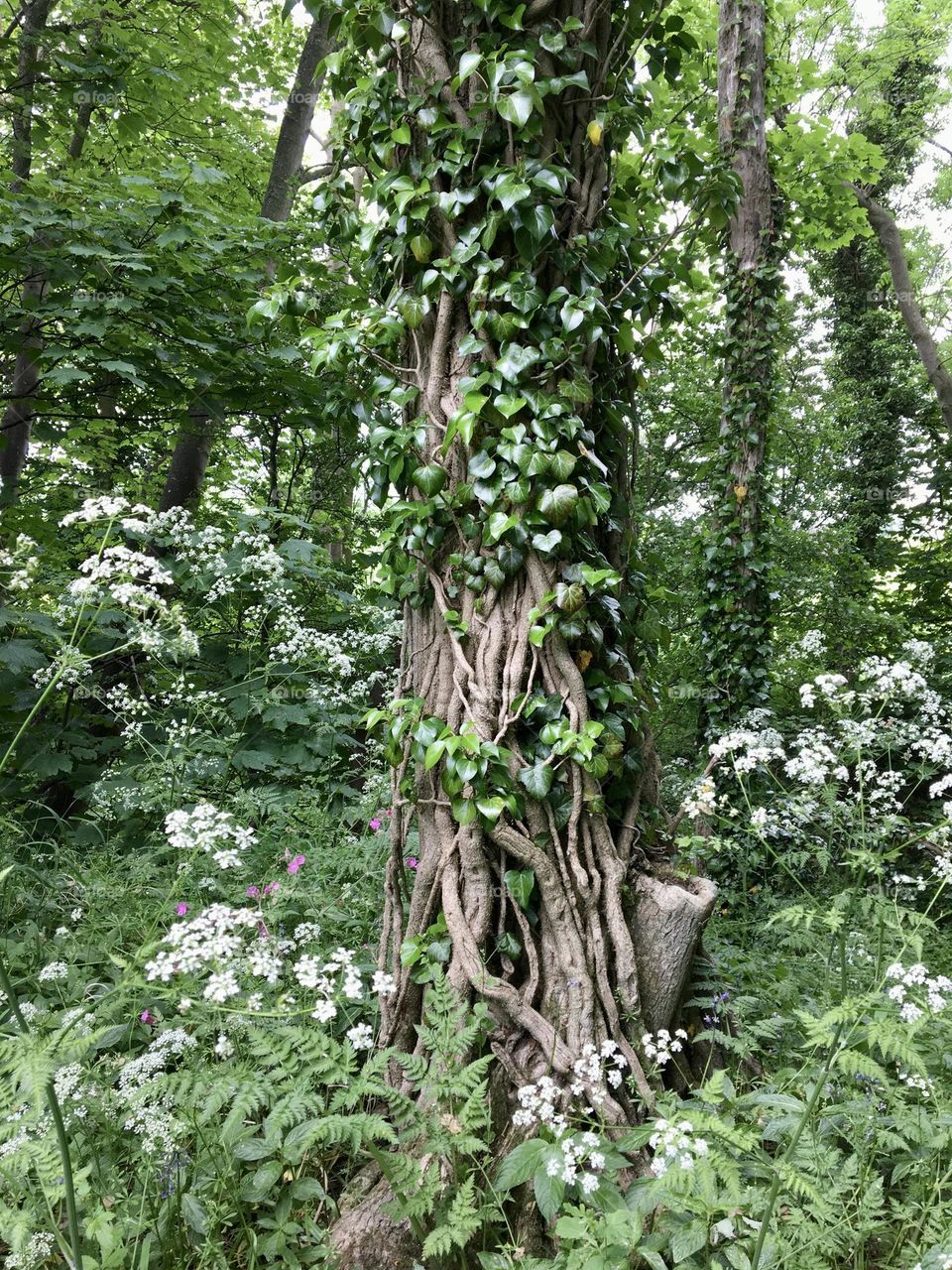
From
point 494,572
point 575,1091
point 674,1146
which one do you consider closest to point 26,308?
point 494,572

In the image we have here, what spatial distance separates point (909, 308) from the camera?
10430 millimetres

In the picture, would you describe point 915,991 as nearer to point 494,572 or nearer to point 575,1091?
point 575,1091

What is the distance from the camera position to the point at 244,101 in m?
7.91

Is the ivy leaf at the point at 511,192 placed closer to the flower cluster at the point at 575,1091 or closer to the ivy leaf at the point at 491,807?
the ivy leaf at the point at 491,807

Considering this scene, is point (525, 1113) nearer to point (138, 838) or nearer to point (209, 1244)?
point (209, 1244)

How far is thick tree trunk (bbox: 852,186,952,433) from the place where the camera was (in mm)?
10078

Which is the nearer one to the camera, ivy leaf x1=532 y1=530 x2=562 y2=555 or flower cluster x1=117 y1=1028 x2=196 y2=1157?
flower cluster x1=117 y1=1028 x2=196 y2=1157

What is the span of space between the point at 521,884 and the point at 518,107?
6.87ft

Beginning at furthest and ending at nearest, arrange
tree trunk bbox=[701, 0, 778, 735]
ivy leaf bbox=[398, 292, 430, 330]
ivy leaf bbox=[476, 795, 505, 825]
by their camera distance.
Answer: tree trunk bbox=[701, 0, 778, 735] < ivy leaf bbox=[398, 292, 430, 330] < ivy leaf bbox=[476, 795, 505, 825]

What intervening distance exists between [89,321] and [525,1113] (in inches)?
160

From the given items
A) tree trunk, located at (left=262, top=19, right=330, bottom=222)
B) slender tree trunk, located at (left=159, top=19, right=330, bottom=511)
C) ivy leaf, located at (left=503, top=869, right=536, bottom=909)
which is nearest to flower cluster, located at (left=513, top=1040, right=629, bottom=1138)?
ivy leaf, located at (left=503, top=869, right=536, bottom=909)

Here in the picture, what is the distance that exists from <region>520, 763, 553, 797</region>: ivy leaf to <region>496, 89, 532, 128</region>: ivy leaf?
68.5 inches

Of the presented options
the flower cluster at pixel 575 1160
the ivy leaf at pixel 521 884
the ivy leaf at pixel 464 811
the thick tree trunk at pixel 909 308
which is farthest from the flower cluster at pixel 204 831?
the thick tree trunk at pixel 909 308

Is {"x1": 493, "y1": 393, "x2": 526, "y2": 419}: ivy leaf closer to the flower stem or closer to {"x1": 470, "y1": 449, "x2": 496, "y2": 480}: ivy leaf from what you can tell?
{"x1": 470, "y1": 449, "x2": 496, "y2": 480}: ivy leaf
